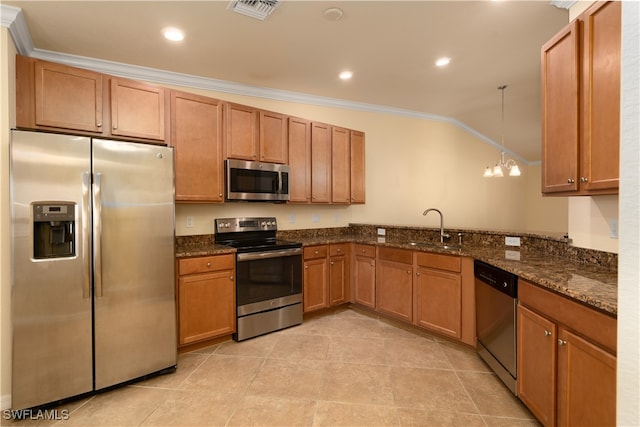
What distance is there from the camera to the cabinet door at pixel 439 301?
2766mm

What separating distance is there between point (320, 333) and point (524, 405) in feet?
5.97

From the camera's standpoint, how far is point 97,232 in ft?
6.89

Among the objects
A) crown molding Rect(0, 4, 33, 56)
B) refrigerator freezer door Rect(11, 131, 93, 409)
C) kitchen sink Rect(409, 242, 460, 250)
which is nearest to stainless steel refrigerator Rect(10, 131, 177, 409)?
refrigerator freezer door Rect(11, 131, 93, 409)

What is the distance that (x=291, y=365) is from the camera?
8.36 ft

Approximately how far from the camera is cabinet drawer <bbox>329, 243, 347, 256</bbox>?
12.1 feet

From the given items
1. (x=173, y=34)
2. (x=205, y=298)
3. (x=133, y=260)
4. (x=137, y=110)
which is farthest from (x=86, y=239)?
(x=173, y=34)

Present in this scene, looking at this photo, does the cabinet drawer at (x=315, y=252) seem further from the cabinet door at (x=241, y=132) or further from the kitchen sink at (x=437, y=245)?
the cabinet door at (x=241, y=132)

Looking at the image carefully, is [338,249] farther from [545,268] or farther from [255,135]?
[545,268]

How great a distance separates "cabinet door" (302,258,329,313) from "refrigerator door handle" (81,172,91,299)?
202 centimetres

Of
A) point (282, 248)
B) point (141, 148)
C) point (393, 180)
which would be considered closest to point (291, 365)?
point (282, 248)

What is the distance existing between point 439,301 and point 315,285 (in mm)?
1385

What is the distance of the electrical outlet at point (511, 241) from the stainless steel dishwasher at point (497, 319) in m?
0.53

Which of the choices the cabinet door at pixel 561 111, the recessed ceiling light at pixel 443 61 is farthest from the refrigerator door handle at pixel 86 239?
the recessed ceiling light at pixel 443 61

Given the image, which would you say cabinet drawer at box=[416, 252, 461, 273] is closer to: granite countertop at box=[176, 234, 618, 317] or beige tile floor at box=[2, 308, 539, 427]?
granite countertop at box=[176, 234, 618, 317]
